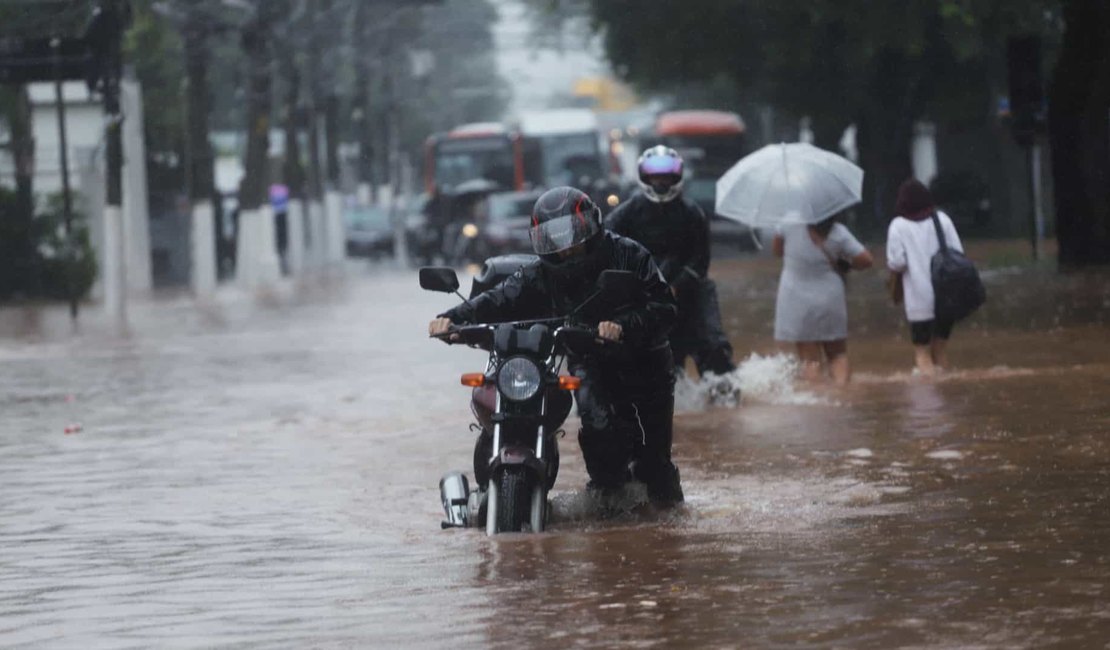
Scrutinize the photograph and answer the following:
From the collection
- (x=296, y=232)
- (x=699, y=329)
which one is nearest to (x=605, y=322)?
(x=699, y=329)

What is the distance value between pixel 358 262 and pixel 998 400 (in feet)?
173

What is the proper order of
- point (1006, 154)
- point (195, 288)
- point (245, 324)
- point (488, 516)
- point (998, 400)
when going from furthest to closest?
1. point (1006, 154)
2. point (195, 288)
3. point (245, 324)
4. point (998, 400)
5. point (488, 516)

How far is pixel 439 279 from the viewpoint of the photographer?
9.85 m

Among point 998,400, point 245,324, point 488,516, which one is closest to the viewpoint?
point 488,516

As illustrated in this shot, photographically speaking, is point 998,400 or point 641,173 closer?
point 641,173

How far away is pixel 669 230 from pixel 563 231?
183 inches

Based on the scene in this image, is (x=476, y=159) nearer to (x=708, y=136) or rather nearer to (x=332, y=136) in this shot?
(x=332, y=136)

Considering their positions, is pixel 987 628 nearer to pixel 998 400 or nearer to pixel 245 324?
pixel 998 400

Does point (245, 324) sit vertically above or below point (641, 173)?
below

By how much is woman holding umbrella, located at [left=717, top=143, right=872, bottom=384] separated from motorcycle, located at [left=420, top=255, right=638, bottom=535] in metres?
6.53

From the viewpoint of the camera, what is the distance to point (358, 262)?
67.5 metres

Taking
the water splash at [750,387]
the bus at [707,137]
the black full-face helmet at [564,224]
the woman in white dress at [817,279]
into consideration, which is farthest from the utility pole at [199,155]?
the black full-face helmet at [564,224]

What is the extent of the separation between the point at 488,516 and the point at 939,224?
7.78 metres

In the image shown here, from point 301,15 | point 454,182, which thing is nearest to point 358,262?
point 454,182
